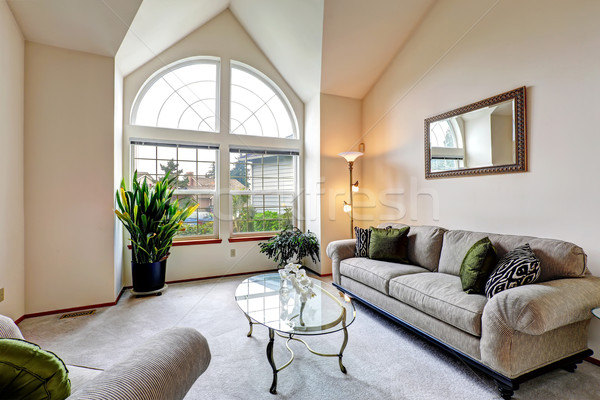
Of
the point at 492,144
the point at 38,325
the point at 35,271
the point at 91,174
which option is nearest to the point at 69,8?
the point at 91,174

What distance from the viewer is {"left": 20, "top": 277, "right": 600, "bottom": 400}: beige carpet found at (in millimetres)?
1658

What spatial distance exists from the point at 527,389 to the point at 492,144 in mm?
1915

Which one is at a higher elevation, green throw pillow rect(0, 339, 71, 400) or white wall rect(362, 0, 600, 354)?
white wall rect(362, 0, 600, 354)

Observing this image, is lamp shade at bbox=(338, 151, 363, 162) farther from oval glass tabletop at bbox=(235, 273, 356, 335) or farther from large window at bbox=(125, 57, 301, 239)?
oval glass tabletop at bbox=(235, 273, 356, 335)

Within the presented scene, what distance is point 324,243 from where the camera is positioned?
4039mm

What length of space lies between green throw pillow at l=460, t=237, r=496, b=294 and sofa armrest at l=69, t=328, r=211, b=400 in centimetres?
175

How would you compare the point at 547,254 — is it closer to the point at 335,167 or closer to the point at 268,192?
the point at 335,167

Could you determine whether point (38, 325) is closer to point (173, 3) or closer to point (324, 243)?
point (324, 243)

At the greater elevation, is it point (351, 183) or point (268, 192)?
point (351, 183)

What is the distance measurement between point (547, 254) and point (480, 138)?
4.02 ft

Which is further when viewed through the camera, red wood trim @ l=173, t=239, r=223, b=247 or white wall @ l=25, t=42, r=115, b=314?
red wood trim @ l=173, t=239, r=223, b=247

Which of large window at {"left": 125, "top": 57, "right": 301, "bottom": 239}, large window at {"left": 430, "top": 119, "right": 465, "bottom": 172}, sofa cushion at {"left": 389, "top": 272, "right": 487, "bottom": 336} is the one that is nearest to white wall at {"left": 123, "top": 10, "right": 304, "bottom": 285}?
large window at {"left": 125, "top": 57, "right": 301, "bottom": 239}

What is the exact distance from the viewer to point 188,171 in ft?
12.9

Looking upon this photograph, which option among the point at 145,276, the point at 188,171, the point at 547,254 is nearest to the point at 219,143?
the point at 188,171
